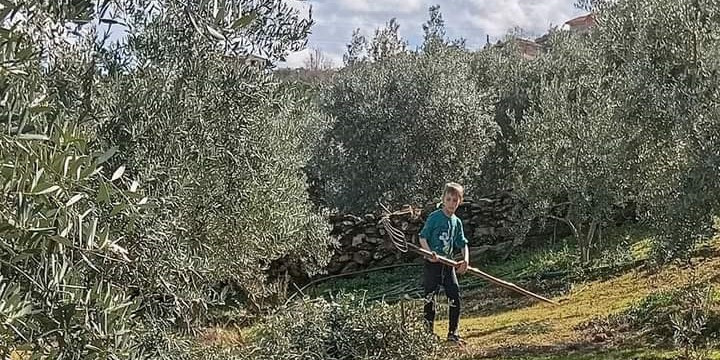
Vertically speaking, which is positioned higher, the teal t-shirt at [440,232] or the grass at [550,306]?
the teal t-shirt at [440,232]

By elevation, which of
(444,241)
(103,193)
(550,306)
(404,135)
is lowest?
(550,306)

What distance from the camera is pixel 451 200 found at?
7.54 m

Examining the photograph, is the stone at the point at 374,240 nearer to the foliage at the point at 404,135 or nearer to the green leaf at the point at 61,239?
the foliage at the point at 404,135

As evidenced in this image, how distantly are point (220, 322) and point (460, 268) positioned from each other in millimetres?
2632

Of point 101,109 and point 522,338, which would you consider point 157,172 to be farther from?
point 522,338

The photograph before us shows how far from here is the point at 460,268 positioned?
23.9ft

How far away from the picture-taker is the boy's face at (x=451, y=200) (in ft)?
24.6

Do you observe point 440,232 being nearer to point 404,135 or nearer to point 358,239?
point 358,239

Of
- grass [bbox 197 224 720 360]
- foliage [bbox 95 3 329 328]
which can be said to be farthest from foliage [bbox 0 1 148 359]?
grass [bbox 197 224 720 360]

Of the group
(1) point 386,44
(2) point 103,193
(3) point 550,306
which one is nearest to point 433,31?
(1) point 386,44

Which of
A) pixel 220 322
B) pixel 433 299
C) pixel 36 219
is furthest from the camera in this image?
pixel 220 322

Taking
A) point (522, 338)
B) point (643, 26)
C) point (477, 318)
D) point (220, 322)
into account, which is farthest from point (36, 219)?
point (477, 318)

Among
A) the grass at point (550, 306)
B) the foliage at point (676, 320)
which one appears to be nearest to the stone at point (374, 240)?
the grass at point (550, 306)

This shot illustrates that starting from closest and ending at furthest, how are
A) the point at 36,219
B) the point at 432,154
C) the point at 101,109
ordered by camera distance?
1. the point at 36,219
2. the point at 101,109
3. the point at 432,154
